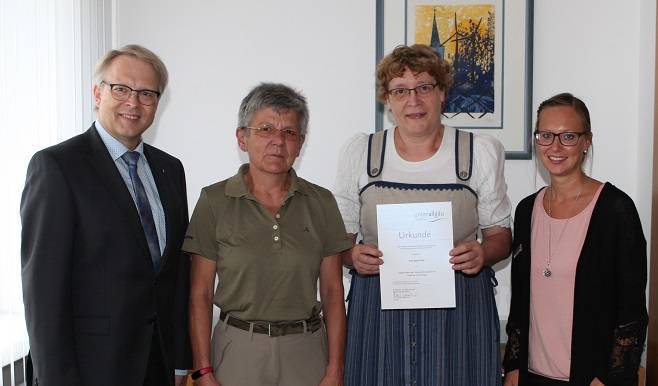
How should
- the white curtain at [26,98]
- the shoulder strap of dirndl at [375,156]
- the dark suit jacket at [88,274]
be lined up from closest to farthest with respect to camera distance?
the dark suit jacket at [88,274] → the shoulder strap of dirndl at [375,156] → the white curtain at [26,98]

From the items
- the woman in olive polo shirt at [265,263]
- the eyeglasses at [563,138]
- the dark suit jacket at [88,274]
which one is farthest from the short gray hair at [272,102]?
the eyeglasses at [563,138]

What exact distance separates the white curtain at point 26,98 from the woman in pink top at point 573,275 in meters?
1.88

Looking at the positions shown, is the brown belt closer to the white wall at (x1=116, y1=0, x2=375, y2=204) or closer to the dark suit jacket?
the dark suit jacket

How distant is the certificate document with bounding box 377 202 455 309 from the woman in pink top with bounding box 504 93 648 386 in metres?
0.31

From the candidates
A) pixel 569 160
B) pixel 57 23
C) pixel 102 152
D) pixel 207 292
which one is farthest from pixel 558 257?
pixel 57 23

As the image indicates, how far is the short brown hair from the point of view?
2.15 meters

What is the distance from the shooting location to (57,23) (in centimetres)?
272

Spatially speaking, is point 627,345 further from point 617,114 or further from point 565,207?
point 617,114

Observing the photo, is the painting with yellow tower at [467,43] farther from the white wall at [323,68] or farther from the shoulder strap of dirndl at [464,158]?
the shoulder strap of dirndl at [464,158]

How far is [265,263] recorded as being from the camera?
6.57 ft

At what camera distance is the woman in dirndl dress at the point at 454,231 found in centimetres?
214

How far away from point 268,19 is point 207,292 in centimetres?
181

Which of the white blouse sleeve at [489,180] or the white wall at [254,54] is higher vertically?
the white wall at [254,54]

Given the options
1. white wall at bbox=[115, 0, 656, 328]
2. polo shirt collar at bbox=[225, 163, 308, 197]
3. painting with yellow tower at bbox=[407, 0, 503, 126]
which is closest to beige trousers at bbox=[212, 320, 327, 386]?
polo shirt collar at bbox=[225, 163, 308, 197]
